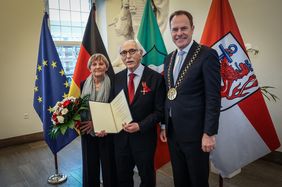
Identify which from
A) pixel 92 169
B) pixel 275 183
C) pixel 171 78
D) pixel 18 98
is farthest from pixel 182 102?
pixel 18 98

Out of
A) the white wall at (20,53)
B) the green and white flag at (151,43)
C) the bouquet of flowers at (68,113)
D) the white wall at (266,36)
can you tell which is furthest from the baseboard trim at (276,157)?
the bouquet of flowers at (68,113)

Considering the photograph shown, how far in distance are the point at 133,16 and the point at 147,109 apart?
2275mm

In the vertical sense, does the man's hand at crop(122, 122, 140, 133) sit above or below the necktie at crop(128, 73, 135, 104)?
below

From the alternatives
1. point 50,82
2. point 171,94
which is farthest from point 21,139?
point 171,94

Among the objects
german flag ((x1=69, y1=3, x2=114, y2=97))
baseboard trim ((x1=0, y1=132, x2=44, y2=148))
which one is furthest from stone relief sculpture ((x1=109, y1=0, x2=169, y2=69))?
baseboard trim ((x1=0, y1=132, x2=44, y2=148))

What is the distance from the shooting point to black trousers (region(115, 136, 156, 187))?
5.72 ft

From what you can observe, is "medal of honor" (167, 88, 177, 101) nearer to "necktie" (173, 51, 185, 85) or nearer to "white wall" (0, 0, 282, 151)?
"necktie" (173, 51, 185, 85)

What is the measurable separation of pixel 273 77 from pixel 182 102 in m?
2.03

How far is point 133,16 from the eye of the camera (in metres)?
3.62

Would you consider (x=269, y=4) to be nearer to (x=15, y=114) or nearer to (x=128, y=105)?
(x=128, y=105)

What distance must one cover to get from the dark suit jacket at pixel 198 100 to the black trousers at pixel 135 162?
0.33 meters

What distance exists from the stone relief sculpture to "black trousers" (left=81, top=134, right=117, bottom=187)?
1.58 m

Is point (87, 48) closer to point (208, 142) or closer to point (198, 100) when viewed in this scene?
point (198, 100)

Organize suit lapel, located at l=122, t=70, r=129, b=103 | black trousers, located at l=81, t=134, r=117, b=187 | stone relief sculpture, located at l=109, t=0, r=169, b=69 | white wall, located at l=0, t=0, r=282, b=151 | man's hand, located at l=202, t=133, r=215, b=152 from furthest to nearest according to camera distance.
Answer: white wall, located at l=0, t=0, r=282, b=151 → stone relief sculpture, located at l=109, t=0, r=169, b=69 → black trousers, located at l=81, t=134, r=117, b=187 → suit lapel, located at l=122, t=70, r=129, b=103 → man's hand, located at l=202, t=133, r=215, b=152
